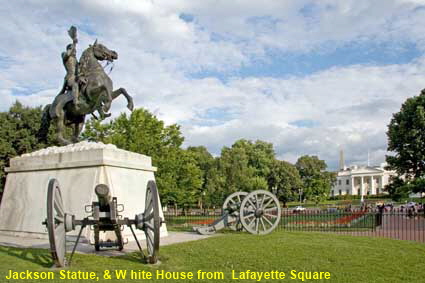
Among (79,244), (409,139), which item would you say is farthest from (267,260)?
(409,139)

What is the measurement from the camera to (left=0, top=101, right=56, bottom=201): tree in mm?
Result: 28094

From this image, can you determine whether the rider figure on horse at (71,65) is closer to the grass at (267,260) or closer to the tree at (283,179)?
the grass at (267,260)

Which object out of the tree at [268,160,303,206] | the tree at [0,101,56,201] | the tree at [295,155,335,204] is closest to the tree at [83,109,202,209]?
the tree at [0,101,56,201]

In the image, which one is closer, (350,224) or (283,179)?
(350,224)

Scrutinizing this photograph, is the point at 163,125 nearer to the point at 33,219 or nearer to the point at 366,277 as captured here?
the point at 33,219

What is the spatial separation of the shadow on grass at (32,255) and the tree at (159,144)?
14722mm

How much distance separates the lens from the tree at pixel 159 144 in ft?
82.6

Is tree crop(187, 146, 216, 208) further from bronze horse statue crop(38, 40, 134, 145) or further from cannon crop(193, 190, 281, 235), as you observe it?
bronze horse statue crop(38, 40, 134, 145)

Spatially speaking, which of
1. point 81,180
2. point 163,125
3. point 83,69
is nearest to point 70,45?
point 83,69

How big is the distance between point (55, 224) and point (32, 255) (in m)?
2.12

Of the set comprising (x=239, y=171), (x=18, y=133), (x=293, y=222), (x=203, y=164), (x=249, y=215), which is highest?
(x=18, y=133)

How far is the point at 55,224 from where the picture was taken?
24.7 feet

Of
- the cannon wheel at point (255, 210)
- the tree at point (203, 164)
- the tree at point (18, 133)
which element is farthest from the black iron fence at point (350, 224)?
the tree at point (203, 164)

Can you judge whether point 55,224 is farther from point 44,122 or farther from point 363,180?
point 363,180
